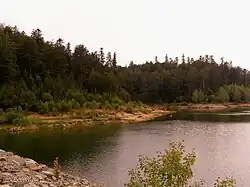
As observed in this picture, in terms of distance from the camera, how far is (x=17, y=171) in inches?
1005

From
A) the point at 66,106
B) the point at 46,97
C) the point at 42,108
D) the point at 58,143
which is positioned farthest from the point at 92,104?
the point at 58,143

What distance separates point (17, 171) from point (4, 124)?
40410 mm

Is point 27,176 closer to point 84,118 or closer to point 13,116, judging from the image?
point 13,116

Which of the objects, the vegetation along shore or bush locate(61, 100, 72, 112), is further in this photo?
bush locate(61, 100, 72, 112)

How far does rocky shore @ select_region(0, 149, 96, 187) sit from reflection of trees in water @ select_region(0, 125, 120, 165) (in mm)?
7883

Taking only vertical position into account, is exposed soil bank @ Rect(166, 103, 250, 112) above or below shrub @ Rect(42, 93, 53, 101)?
below

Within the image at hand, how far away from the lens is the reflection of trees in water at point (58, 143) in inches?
1629

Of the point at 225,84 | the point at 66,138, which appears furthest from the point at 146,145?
the point at 225,84

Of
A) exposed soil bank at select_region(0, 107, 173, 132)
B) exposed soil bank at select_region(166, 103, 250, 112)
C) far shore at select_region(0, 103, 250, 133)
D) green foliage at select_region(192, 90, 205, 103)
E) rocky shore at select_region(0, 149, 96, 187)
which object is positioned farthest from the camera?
green foliage at select_region(192, 90, 205, 103)

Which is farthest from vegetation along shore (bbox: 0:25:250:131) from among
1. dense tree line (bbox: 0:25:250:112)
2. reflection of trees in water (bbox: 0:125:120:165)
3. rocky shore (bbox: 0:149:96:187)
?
rocky shore (bbox: 0:149:96:187)

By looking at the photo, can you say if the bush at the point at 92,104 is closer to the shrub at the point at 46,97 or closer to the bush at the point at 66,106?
the bush at the point at 66,106

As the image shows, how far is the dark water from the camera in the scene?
33000mm

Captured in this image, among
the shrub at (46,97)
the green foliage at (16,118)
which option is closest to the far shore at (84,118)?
the green foliage at (16,118)

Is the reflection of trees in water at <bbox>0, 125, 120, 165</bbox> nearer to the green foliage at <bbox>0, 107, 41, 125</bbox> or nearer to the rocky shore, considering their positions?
the green foliage at <bbox>0, 107, 41, 125</bbox>
